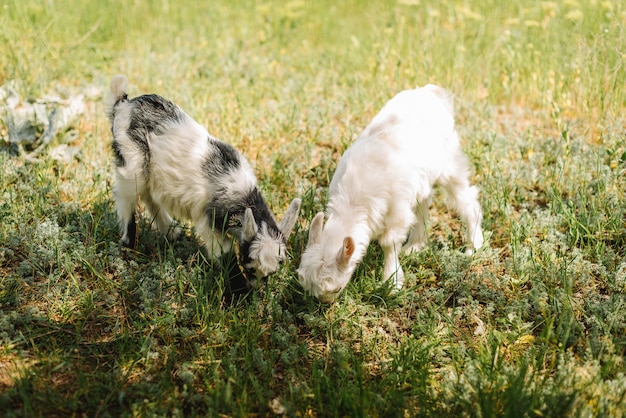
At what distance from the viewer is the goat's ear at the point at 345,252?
12.8 ft

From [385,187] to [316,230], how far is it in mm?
634

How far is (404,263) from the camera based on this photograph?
15.8 feet

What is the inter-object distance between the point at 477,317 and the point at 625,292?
3.67 ft

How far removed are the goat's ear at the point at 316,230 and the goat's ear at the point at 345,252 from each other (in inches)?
9.3

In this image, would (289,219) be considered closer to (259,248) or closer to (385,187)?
(259,248)

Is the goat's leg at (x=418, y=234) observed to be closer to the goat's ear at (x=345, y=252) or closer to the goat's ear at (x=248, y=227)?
the goat's ear at (x=345, y=252)

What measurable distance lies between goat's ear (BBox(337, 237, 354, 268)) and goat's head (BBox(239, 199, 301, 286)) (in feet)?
1.57

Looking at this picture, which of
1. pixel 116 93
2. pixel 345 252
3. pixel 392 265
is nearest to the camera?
pixel 345 252

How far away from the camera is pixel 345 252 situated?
3.95 metres

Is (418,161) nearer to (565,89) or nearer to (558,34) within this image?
(565,89)

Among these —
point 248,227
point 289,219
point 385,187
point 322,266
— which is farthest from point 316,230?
point 385,187

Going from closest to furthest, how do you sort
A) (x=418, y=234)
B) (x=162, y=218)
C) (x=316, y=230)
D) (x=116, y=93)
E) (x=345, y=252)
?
(x=345, y=252) → (x=316, y=230) → (x=116, y=93) → (x=418, y=234) → (x=162, y=218)

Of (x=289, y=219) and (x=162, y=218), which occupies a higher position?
(x=289, y=219)

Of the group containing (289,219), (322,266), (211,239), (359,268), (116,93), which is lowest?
(359,268)
